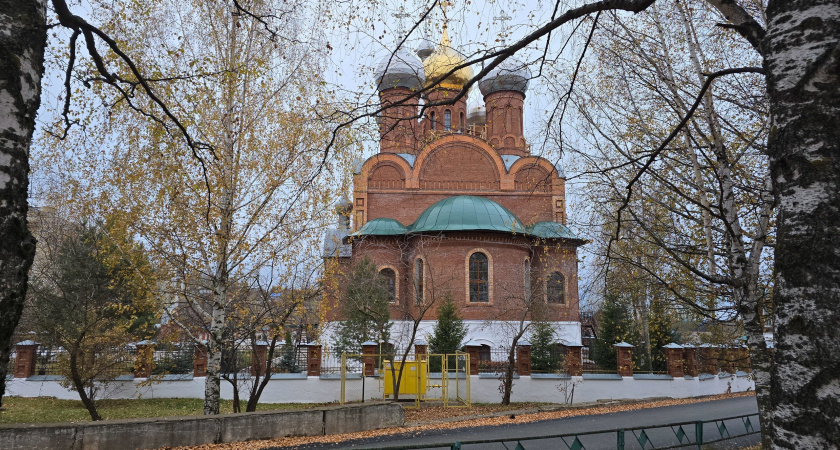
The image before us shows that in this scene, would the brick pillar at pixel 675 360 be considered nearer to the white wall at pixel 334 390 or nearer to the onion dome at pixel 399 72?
the white wall at pixel 334 390

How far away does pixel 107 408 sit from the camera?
13.0 m

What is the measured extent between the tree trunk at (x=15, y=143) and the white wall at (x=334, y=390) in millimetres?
12680

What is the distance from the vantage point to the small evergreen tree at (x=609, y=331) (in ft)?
61.2

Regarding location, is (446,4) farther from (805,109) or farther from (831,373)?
(831,373)

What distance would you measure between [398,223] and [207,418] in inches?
631

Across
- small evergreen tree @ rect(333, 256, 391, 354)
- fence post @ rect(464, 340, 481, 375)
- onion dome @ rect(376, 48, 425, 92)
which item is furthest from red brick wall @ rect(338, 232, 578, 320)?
onion dome @ rect(376, 48, 425, 92)

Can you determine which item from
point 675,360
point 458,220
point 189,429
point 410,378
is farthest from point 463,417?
point 458,220

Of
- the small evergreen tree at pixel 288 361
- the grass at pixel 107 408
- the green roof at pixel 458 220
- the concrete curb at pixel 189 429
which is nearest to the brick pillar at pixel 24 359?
the grass at pixel 107 408

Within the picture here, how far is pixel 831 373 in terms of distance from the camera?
1.98m

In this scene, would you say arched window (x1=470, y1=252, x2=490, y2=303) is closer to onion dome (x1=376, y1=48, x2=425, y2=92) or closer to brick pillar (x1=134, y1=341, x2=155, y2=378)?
brick pillar (x1=134, y1=341, x2=155, y2=378)

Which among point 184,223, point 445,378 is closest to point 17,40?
point 184,223

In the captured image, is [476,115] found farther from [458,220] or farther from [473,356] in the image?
[473,356]

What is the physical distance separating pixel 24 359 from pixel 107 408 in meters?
3.59

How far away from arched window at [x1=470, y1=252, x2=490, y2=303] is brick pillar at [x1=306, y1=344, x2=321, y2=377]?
7.97m
